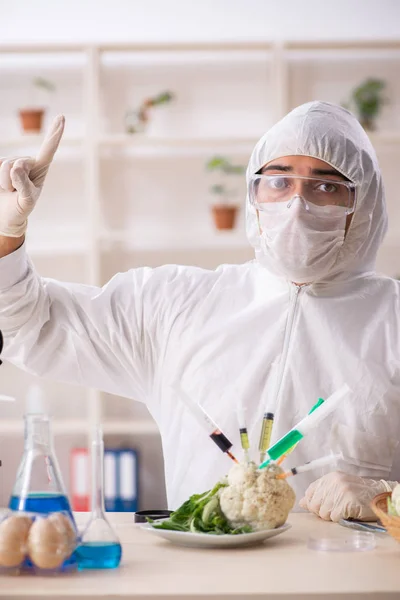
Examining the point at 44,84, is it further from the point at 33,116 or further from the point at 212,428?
the point at 212,428

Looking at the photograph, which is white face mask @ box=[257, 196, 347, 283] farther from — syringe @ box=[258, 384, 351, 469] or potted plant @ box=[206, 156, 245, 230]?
potted plant @ box=[206, 156, 245, 230]

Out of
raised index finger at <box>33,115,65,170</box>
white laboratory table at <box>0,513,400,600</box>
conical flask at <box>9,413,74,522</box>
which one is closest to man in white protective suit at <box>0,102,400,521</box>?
raised index finger at <box>33,115,65,170</box>

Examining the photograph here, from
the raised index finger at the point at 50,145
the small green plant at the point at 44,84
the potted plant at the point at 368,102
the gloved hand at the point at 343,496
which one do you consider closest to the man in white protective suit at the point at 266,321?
the raised index finger at the point at 50,145

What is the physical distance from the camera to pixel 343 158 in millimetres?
1833

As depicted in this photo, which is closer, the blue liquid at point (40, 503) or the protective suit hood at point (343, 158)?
the blue liquid at point (40, 503)

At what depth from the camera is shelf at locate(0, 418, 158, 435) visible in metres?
3.65

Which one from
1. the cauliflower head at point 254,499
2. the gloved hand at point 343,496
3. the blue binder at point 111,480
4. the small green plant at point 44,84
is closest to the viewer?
the cauliflower head at point 254,499

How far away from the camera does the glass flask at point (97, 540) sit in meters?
1.06

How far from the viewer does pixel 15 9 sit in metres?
4.04

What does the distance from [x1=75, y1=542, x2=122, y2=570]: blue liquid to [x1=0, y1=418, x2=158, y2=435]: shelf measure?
258cm

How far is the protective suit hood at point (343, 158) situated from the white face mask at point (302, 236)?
0.05 m

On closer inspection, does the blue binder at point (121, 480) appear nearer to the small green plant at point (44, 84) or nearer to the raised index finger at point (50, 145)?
the small green plant at point (44, 84)

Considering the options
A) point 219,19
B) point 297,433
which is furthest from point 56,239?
point 297,433

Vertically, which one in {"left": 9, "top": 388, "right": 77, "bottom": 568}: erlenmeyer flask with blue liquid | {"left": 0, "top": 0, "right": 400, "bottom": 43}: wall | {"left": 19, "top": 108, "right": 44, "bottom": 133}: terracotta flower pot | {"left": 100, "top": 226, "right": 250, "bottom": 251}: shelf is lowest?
{"left": 9, "top": 388, "right": 77, "bottom": 568}: erlenmeyer flask with blue liquid
